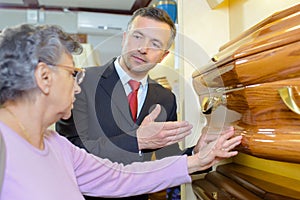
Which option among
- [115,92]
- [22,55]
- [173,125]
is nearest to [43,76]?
[22,55]

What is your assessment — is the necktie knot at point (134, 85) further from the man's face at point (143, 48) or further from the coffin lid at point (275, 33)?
the coffin lid at point (275, 33)

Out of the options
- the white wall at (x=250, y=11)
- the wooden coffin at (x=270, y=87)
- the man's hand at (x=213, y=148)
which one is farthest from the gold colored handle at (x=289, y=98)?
the white wall at (x=250, y=11)

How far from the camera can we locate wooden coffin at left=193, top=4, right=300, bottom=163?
52 centimetres

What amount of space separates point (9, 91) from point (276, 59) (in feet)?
1.77

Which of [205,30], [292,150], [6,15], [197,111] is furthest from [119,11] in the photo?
[292,150]

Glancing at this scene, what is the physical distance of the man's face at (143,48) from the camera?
0.89 m

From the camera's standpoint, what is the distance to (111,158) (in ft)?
3.18

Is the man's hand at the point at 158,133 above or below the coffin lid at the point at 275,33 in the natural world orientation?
below

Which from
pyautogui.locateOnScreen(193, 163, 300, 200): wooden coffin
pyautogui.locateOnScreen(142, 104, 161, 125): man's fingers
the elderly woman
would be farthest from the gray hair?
pyautogui.locateOnScreen(193, 163, 300, 200): wooden coffin

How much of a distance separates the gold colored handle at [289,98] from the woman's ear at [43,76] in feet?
1.54

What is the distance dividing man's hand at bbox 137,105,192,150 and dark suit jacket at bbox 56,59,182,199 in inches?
0.9

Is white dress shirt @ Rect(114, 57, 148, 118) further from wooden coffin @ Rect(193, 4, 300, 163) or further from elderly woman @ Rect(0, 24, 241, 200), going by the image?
wooden coffin @ Rect(193, 4, 300, 163)

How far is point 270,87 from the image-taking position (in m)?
0.56

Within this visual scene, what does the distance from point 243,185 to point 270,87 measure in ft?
Result: 1.24
